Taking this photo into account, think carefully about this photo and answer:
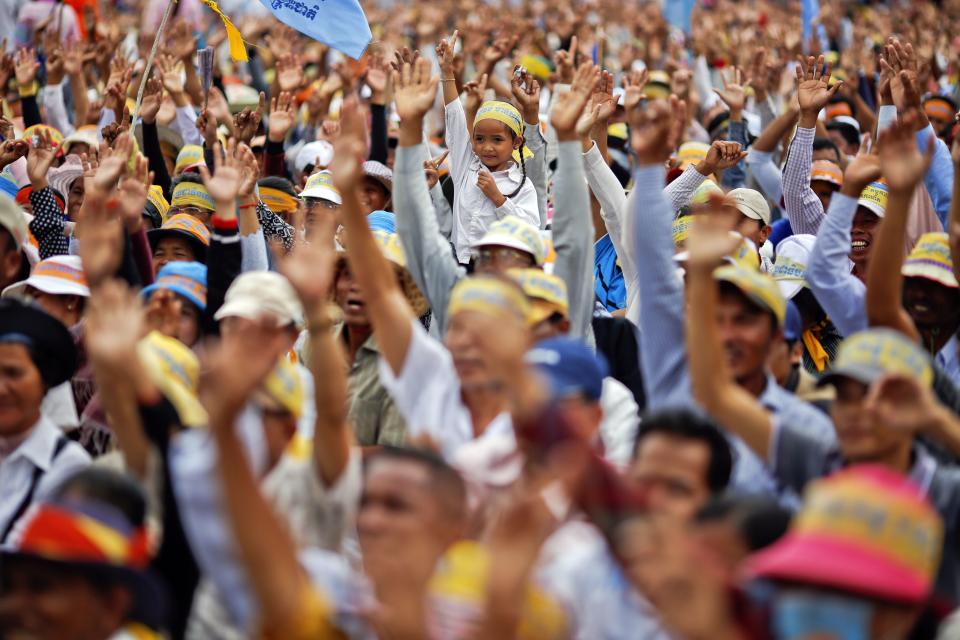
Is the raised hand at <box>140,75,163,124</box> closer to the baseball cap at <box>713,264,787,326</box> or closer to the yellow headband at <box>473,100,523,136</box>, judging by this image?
the yellow headband at <box>473,100,523,136</box>

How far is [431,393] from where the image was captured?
13.8 feet

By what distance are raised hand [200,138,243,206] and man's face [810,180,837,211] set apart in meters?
3.95

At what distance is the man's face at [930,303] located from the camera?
5309 millimetres

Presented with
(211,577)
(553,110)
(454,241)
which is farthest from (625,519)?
(454,241)

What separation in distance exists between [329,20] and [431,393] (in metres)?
5.00

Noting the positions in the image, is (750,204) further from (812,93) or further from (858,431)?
(858,431)

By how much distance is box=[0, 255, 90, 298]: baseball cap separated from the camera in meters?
5.50

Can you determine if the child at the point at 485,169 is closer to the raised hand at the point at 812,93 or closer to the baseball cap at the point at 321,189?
the baseball cap at the point at 321,189

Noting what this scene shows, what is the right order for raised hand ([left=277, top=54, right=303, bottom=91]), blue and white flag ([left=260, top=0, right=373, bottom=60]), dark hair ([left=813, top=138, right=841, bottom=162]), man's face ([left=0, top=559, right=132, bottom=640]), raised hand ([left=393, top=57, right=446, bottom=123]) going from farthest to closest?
raised hand ([left=277, top=54, right=303, bottom=91]), dark hair ([left=813, top=138, right=841, bottom=162]), blue and white flag ([left=260, top=0, right=373, bottom=60]), raised hand ([left=393, top=57, right=446, bottom=123]), man's face ([left=0, top=559, right=132, bottom=640])

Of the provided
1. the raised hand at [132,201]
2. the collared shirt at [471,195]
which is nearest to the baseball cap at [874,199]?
the collared shirt at [471,195]

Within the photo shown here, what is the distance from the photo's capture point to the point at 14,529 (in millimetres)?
4109

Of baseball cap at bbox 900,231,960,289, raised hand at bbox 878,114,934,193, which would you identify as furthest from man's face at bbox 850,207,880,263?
raised hand at bbox 878,114,934,193

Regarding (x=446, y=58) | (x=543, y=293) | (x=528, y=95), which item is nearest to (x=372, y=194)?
(x=446, y=58)

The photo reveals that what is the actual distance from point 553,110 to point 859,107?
7.09 meters
